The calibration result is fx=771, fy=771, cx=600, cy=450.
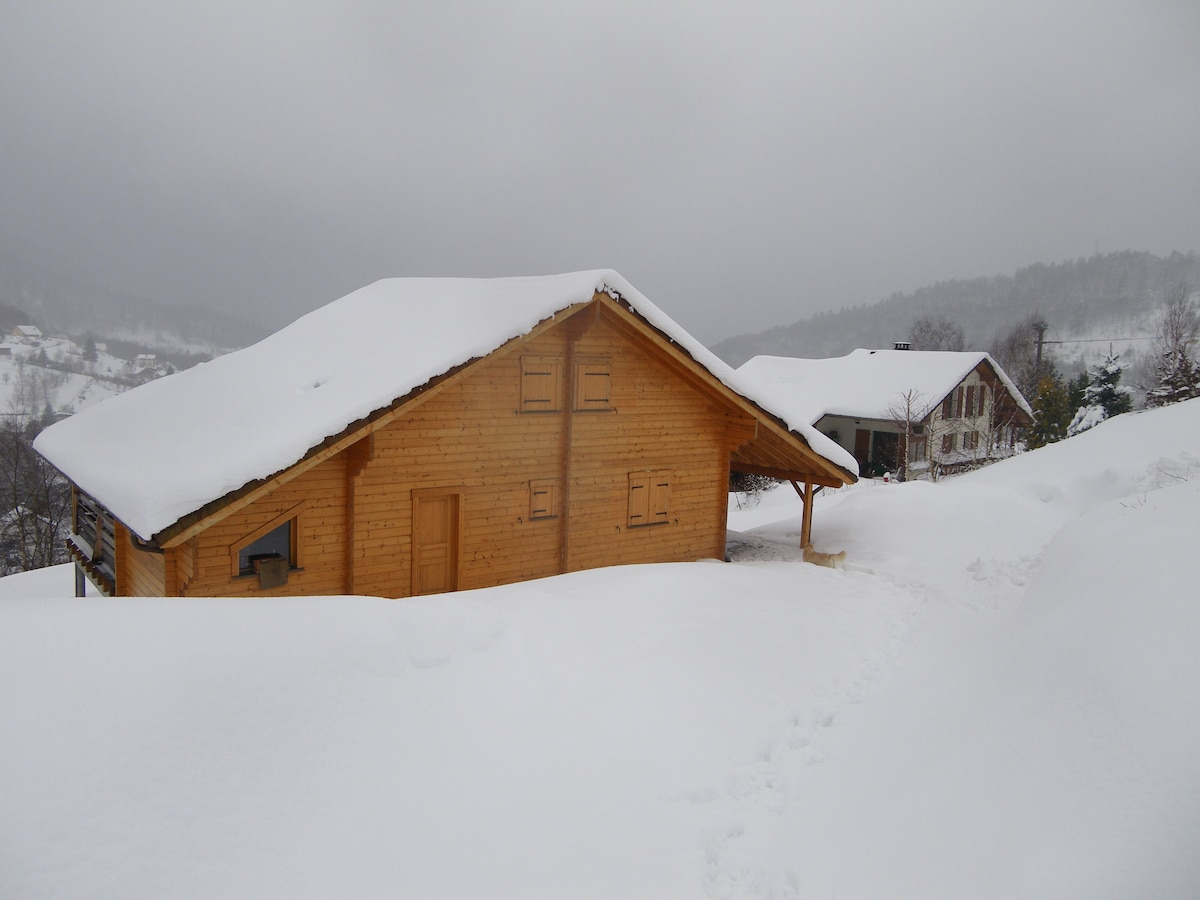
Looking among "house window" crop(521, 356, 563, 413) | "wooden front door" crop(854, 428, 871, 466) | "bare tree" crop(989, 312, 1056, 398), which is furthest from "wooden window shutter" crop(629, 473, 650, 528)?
"bare tree" crop(989, 312, 1056, 398)

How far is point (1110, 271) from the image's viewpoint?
163 meters

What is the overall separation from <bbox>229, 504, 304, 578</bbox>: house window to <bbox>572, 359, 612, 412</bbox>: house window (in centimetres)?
538

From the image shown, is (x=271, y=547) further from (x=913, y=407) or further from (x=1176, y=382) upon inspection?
(x=1176, y=382)

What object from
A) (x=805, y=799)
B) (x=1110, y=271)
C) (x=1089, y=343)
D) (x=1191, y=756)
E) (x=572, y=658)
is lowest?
(x=805, y=799)

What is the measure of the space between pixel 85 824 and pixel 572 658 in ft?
15.4

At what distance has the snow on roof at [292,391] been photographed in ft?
34.1

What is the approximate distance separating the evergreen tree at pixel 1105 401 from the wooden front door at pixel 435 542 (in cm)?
3531

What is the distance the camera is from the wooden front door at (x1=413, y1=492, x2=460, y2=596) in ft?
42.2

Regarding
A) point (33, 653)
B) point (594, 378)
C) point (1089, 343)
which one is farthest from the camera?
point (1089, 343)

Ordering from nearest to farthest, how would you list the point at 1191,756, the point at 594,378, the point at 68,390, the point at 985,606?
the point at 1191,756
the point at 985,606
the point at 594,378
the point at 68,390

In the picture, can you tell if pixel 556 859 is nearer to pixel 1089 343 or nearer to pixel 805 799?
pixel 805 799

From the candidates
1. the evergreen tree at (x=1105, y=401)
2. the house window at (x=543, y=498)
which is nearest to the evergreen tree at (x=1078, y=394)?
the evergreen tree at (x=1105, y=401)

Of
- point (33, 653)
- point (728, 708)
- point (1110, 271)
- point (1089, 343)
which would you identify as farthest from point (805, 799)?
point (1110, 271)

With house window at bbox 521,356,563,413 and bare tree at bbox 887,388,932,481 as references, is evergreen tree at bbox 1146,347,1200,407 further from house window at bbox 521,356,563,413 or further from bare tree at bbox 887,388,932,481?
house window at bbox 521,356,563,413
